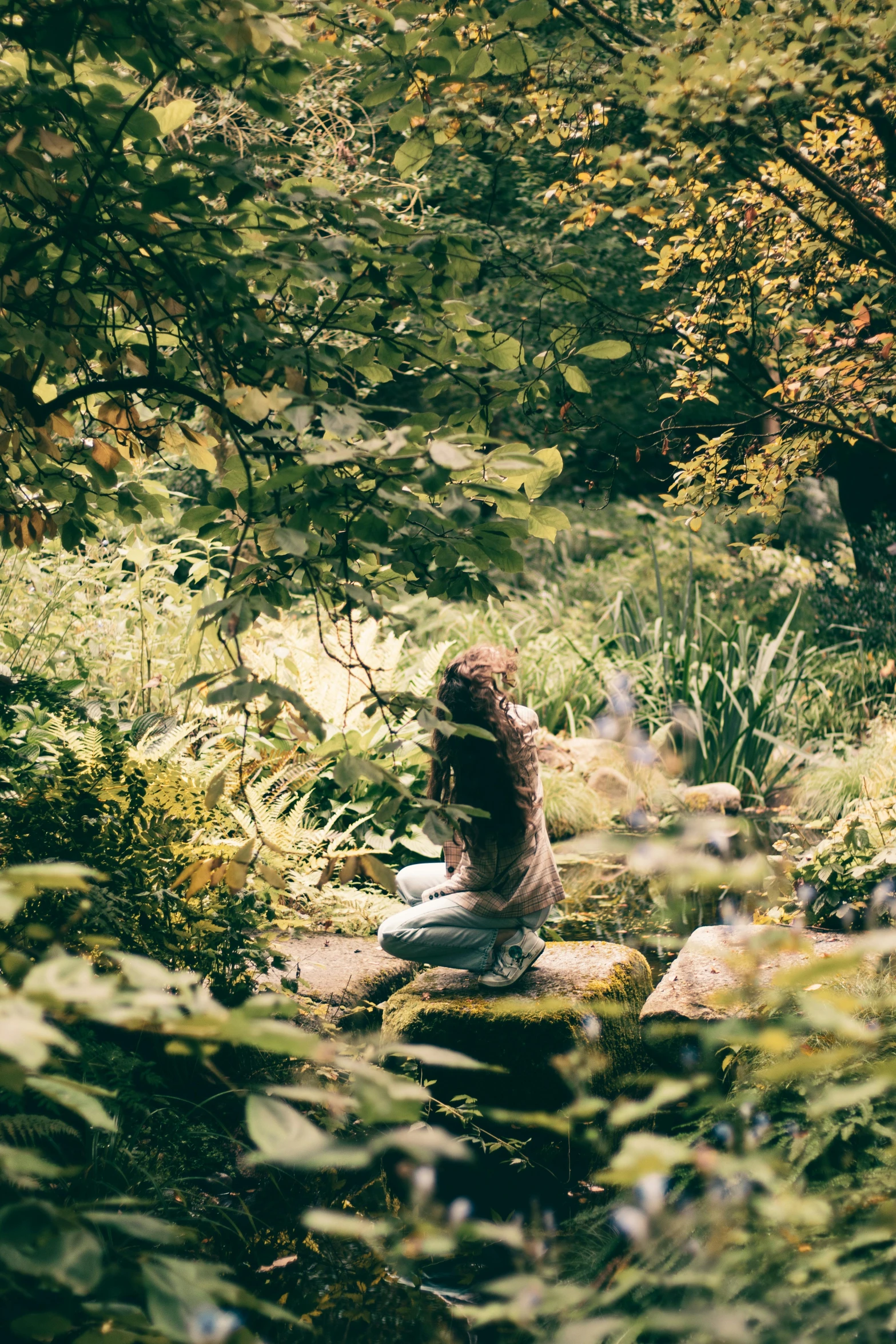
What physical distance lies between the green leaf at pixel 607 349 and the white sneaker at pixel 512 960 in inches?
92.4

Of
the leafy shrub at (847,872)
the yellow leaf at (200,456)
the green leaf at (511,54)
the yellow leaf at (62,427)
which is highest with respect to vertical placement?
the green leaf at (511,54)

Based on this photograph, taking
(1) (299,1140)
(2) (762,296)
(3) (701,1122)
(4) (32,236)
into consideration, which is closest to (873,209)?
(2) (762,296)

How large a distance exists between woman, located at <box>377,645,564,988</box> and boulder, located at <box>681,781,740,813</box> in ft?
11.2

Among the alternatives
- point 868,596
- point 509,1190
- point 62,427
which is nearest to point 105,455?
point 62,427

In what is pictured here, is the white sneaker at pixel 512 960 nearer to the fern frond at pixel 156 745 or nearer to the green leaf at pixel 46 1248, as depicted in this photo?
the fern frond at pixel 156 745

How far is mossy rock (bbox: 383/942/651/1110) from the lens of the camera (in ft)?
11.2

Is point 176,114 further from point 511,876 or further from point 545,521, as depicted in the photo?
point 511,876

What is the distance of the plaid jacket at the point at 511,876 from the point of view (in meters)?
3.71

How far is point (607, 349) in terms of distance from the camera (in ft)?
6.71

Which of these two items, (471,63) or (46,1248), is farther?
(471,63)

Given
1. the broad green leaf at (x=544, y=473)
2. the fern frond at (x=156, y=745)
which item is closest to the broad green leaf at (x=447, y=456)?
the broad green leaf at (x=544, y=473)

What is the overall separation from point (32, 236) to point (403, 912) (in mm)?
2556

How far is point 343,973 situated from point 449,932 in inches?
20.5

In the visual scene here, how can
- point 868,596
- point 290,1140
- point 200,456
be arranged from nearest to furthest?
point 290,1140
point 200,456
point 868,596
